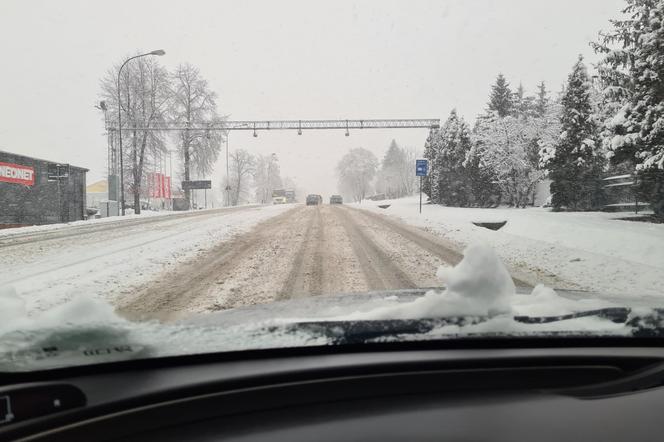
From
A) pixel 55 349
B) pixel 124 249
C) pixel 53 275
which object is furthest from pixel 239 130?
pixel 55 349

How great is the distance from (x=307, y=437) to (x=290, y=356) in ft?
1.09

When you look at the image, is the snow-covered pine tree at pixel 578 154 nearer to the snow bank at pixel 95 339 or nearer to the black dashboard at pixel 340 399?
the black dashboard at pixel 340 399

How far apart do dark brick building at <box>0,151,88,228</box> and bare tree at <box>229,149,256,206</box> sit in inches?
1156

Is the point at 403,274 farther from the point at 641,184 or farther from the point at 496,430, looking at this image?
Answer: the point at 641,184

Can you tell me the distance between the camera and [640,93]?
1599 centimetres

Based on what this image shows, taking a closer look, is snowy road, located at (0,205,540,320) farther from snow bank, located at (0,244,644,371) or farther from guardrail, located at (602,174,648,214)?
guardrail, located at (602,174,648,214)

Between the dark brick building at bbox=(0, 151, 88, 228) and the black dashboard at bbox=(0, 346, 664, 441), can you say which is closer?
the black dashboard at bbox=(0, 346, 664, 441)

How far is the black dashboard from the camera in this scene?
1.57m

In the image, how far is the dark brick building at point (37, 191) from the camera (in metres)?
11.8


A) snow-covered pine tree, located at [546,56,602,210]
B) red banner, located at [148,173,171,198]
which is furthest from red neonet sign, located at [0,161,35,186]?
red banner, located at [148,173,171,198]

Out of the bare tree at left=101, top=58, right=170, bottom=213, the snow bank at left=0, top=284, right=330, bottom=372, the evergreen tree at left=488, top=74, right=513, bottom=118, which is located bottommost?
the snow bank at left=0, top=284, right=330, bottom=372

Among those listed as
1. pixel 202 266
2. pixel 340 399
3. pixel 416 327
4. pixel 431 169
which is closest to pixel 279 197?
pixel 431 169

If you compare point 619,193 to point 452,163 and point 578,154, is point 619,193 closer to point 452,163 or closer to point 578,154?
point 578,154

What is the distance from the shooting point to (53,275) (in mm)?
7148
